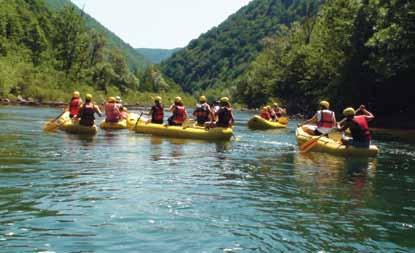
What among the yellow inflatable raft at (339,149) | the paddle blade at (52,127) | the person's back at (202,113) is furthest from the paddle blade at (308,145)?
the paddle blade at (52,127)

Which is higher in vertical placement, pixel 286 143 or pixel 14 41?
pixel 14 41

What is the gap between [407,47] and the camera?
2945cm

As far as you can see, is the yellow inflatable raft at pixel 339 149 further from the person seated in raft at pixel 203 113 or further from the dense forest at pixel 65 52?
the dense forest at pixel 65 52

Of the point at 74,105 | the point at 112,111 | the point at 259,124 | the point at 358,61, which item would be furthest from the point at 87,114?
the point at 358,61

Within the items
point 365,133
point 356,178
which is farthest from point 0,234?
point 365,133

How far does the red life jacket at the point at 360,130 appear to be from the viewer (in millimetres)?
16411

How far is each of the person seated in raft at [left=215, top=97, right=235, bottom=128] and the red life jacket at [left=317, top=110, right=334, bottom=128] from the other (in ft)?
11.3

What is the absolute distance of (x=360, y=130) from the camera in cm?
1658

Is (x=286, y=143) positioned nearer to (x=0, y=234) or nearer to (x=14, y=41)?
(x=0, y=234)

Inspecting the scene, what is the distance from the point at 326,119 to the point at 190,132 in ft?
16.9

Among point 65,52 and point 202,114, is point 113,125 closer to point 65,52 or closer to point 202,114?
point 202,114

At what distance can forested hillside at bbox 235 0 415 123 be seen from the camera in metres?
29.8

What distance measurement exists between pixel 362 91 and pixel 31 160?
30139 mm

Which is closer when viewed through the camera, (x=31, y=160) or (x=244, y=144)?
(x=31, y=160)
